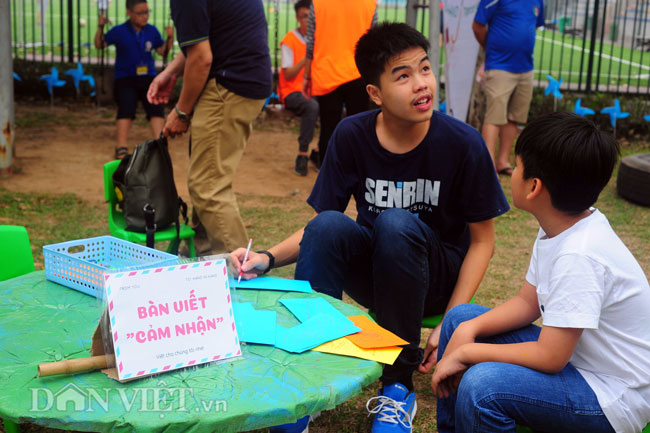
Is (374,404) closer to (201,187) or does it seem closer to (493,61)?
(201,187)

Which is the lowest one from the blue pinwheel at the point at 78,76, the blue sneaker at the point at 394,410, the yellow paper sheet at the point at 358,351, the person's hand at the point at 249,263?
the blue sneaker at the point at 394,410

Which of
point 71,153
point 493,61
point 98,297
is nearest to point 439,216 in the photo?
point 98,297

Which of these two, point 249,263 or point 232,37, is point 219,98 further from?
point 249,263

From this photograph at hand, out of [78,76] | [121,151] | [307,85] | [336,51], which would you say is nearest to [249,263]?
[336,51]

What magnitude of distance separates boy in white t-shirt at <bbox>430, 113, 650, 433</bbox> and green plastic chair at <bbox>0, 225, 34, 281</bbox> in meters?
1.54

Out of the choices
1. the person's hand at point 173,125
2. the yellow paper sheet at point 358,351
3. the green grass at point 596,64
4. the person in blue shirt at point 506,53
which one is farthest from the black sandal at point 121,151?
the green grass at point 596,64

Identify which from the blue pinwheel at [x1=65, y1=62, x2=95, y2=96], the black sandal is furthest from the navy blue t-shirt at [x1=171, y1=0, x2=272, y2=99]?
the blue pinwheel at [x1=65, y1=62, x2=95, y2=96]

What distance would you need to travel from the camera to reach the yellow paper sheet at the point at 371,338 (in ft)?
6.04

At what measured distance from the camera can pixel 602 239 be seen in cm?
175

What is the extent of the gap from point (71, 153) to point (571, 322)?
6149 millimetres

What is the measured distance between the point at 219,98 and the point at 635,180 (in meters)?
3.49

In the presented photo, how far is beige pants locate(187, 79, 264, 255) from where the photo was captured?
3.77m

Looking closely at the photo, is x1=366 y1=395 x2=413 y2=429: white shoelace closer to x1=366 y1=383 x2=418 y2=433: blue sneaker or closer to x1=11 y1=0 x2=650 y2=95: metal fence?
x1=366 y1=383 x2=418 y2=433: blue sneaker

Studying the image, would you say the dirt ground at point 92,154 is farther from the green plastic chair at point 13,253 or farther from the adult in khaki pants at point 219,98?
the green plastic chair at point 13,253
